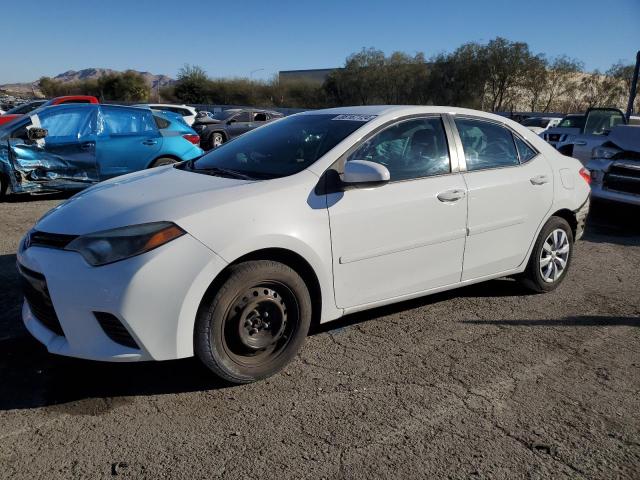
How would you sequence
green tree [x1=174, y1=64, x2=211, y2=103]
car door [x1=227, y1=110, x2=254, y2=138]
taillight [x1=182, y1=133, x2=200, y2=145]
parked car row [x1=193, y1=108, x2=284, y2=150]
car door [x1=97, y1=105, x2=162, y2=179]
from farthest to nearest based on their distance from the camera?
green tree [x1=174, y1=64, x2=211, y2=103] → parked car row [x1=193, y1=108, x2=284, y2=150] → car door [x1=227, y1=110, x2=254, y2=138] → taillight [x1=182, y1=133, x2=200, y2=145] → car door [x1=97, y1=105, x2=162, y2=179]

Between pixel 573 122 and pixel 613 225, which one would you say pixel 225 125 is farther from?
pixel 613 225

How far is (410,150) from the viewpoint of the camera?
12.8 ft

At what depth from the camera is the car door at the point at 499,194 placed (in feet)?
13.3

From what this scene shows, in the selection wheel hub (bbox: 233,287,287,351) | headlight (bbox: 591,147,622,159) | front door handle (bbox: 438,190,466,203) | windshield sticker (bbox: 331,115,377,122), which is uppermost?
windshield sticker (bbox: 331,115,377,122)

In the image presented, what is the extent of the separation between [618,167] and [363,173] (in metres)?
6.29

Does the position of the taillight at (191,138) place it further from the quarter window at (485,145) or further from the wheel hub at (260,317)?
the wheel hub at (260,317)

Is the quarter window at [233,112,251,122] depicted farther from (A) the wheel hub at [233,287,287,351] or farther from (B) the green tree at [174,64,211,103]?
(B) the green tree at [174,64,211,103]

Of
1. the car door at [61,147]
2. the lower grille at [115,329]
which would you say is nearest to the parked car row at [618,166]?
the lower grille at [115,329]

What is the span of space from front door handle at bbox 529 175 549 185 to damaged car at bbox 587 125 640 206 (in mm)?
4065

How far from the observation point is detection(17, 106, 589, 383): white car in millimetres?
2773

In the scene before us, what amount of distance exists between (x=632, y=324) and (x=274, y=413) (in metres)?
3.06

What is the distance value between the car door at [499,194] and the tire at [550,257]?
162 mm

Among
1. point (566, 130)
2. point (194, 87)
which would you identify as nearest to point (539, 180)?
point (566, 130)

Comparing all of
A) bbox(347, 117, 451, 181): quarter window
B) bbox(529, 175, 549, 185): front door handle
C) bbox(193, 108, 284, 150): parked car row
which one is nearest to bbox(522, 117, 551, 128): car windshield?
bbox(193, 108, 284, 150): parked car row
